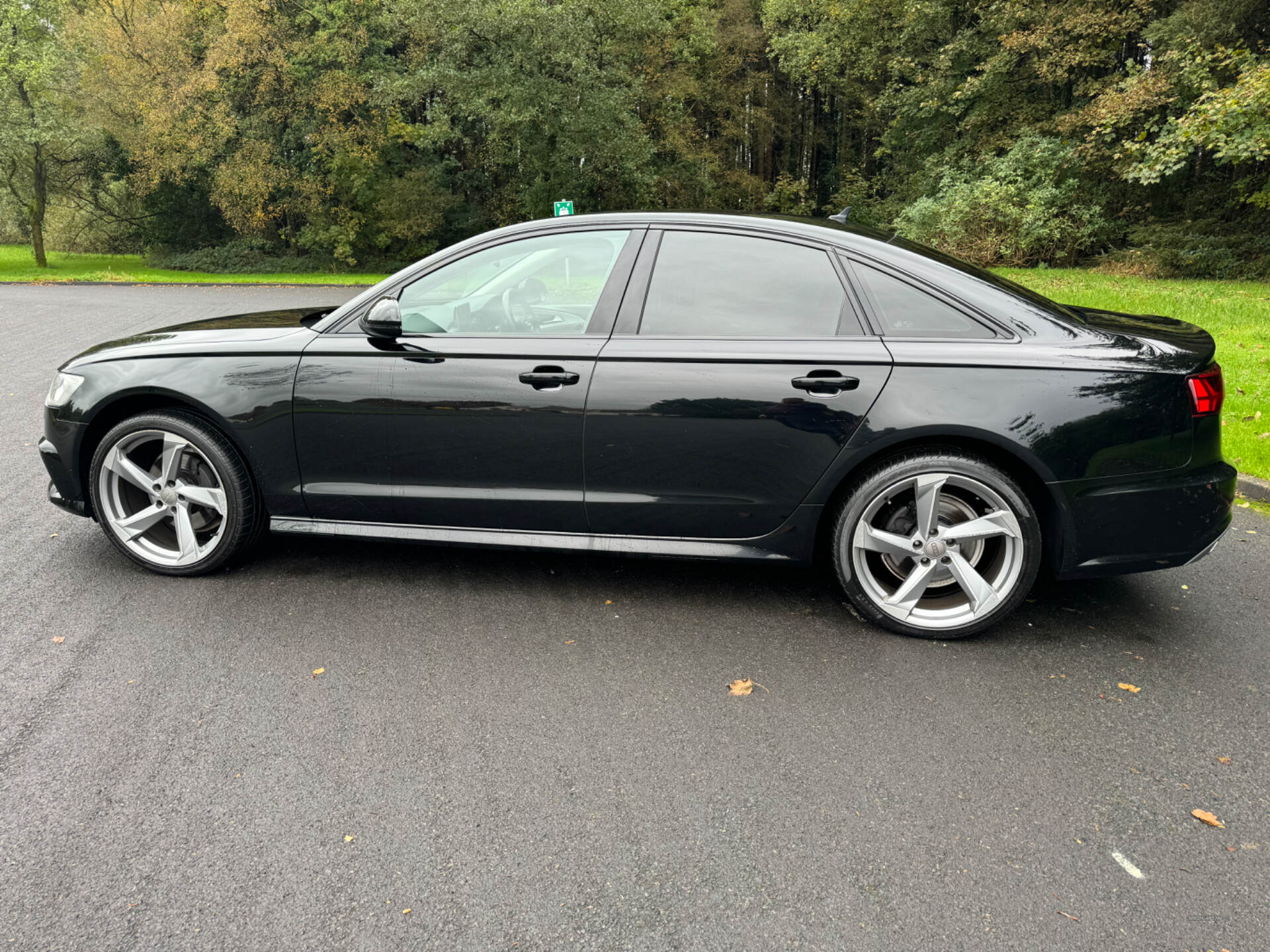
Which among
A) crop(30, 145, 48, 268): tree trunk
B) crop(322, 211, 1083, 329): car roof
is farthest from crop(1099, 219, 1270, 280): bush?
crop(30, 145, 48, 268): tree trunk

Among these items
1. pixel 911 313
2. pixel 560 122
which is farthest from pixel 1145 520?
pixel 560 122

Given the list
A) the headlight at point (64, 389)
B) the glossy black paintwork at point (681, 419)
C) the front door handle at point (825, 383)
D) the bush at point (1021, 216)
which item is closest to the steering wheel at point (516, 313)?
the glossy black paintwork at point (681, 419)

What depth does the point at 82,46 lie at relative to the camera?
101 ft

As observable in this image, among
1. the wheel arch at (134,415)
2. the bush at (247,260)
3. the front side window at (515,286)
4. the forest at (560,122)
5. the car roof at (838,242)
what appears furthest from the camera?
the bush at (247,260)

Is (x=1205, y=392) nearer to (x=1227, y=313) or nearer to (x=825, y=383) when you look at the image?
(x=825, y=383)

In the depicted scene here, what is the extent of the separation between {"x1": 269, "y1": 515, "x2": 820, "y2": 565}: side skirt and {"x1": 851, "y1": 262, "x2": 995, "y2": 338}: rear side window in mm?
820

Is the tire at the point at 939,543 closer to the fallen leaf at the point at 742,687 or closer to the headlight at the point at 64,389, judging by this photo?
the fallen leaf at the point at 742,687

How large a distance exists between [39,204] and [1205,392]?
37.1 metres

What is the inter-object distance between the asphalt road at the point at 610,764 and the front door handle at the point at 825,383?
1.02 m

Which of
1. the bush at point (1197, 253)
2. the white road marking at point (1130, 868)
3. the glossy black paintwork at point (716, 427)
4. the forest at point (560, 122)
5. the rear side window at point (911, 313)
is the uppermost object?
the forest at point (560, 122)

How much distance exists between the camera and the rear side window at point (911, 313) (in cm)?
375

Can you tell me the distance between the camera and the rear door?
12.3 ft

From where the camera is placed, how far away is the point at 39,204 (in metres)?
31.7

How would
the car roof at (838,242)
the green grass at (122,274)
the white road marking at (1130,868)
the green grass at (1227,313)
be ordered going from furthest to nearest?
the green grass at (122,274) → the green grass at (1227,313) → the car roof at (838,242) → the white road marking at (1130,868)
